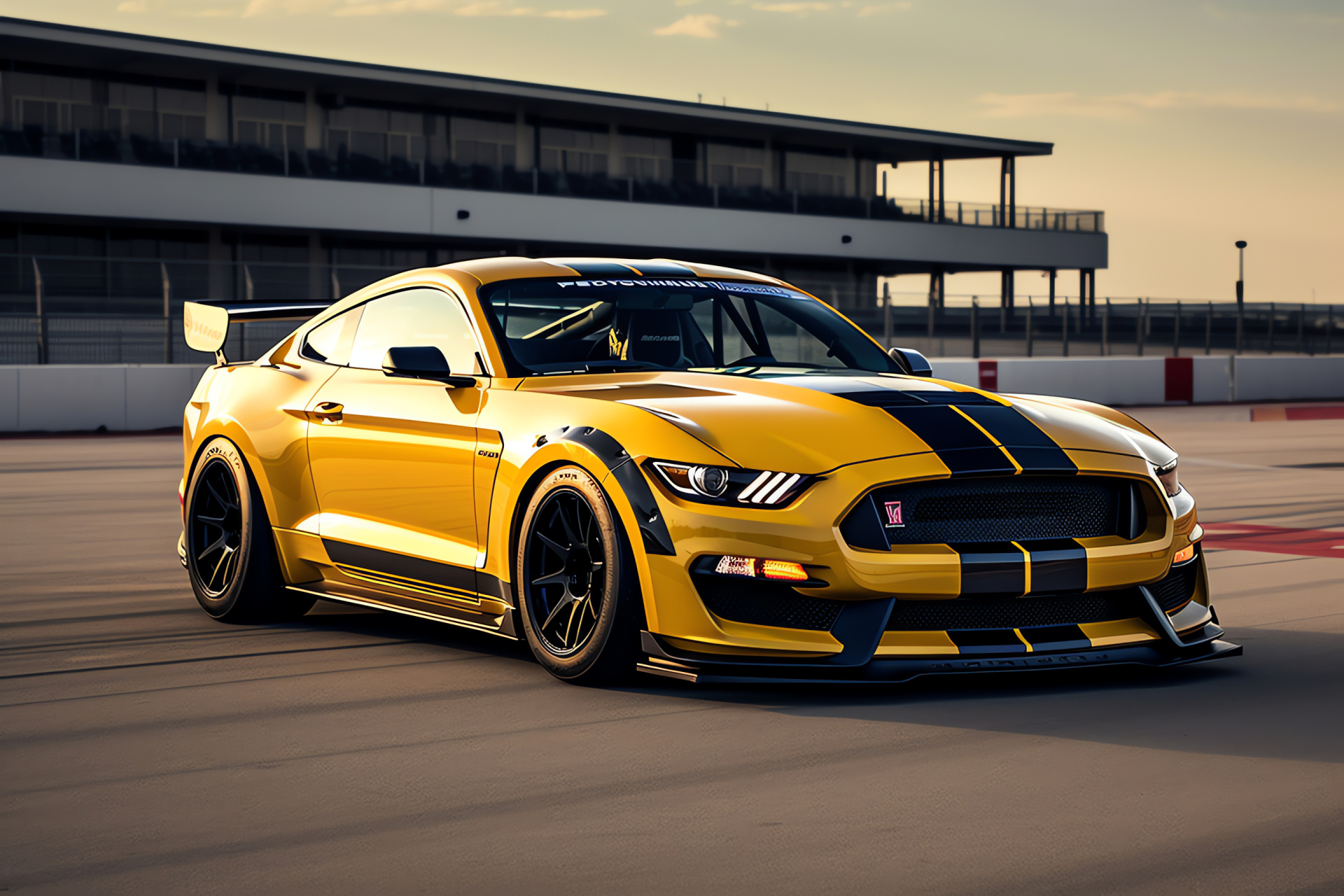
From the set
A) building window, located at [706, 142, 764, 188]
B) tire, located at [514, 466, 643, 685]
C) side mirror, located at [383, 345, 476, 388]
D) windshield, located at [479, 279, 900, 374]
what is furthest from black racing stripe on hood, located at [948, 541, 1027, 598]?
building window, located at [706, 142, 764, 188]

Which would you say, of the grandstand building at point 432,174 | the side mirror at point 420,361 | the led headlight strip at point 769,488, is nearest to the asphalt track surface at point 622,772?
the led headlight strip at point 769,488

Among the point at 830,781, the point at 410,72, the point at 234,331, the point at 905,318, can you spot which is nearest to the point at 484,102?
the point at 410,72

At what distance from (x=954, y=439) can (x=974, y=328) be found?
26908mm

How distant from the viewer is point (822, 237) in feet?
185

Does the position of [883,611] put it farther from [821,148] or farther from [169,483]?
[821,148]

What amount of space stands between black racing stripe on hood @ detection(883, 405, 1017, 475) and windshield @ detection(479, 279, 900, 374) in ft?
2.93

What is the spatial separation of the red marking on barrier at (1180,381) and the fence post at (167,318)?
56.0 feet

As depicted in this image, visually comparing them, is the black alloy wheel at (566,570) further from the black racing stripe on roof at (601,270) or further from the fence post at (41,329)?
the fence post at (41,329)

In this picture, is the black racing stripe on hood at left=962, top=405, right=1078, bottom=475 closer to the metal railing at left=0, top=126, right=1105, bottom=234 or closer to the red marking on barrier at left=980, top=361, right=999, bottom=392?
the red marking on barrier at left=980, top=361, right=999, bottom=392

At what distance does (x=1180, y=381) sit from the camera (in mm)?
29766

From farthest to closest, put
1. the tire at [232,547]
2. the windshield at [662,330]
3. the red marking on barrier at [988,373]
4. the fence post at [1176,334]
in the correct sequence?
the fence post at [1176,334] < the red marking on barrier at [988,373] < the tire at [232,547] < the windshield at [662,330]

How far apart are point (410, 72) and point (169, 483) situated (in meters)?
35.9

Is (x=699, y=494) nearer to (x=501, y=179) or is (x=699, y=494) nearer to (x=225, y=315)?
(x=225, y=315)

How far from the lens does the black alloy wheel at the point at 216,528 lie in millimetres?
7176
